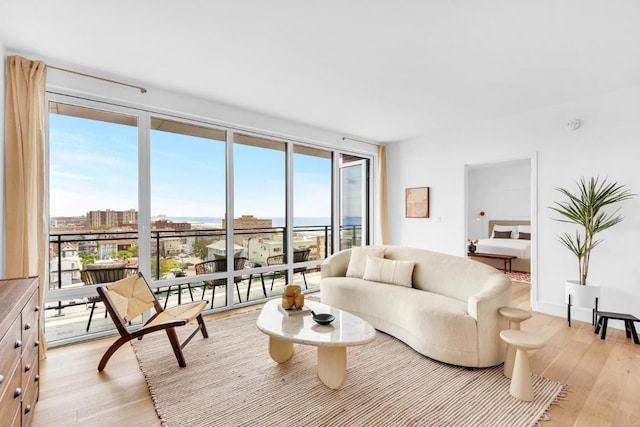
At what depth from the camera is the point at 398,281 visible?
3488 mm

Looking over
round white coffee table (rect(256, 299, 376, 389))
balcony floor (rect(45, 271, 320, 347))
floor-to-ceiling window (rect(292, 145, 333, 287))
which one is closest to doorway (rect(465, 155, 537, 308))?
floor-to-ceiling window (rect(292, 145, 333, 287))

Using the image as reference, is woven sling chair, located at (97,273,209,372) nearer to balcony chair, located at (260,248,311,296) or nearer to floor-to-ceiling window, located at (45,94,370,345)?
floor-to-ceiling window, located at (45,94,370,345)

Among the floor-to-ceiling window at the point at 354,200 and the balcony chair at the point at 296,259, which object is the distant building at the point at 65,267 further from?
the floor-to-ceiling window at the point at 354,200

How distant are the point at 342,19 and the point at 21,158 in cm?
A: 283

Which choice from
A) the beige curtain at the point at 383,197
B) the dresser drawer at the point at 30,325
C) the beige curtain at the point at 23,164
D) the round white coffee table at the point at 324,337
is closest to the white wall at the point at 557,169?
the beige curtain at the point at 383,197

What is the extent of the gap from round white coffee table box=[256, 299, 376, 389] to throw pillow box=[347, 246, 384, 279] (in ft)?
4.45

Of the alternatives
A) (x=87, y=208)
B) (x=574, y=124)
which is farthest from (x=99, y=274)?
(x=574, y=124)

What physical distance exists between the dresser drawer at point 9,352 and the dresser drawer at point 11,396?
1.3 inches

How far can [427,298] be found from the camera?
9.70 feet

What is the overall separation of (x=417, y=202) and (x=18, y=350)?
5.14 m

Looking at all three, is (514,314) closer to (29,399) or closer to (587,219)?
(587,219)

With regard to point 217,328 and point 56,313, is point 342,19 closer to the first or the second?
point 217,328

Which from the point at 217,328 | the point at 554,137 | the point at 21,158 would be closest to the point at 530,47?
the point at 554,137

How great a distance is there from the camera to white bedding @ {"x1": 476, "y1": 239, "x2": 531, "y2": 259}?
615 cm
